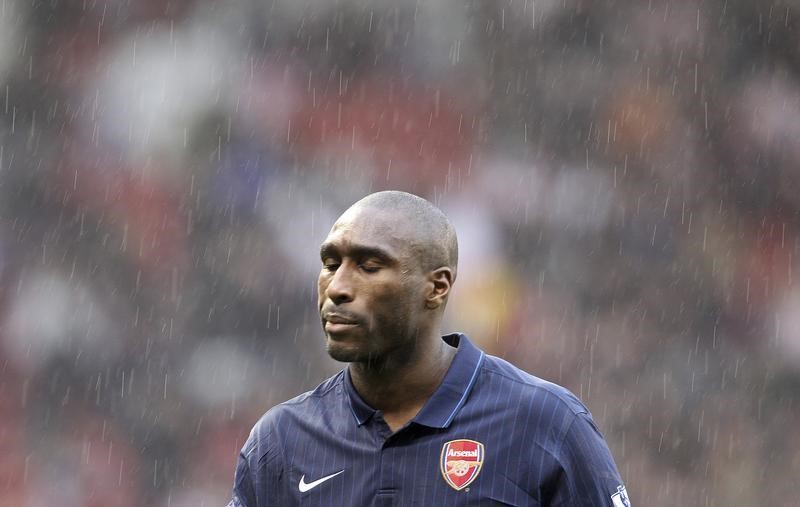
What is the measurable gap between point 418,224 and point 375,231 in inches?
4.0

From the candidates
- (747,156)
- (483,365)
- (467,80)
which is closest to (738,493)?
(747,156)

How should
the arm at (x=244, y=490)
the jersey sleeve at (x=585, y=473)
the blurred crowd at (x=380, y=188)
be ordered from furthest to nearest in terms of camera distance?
the blurred crowd at (x=380, y=188), the arm at (x=244, y=490), the jersey sleeve at (x=585, y=473)

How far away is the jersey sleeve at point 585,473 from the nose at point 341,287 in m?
0.51

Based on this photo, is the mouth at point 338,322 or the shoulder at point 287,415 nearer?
the mouth at point 338,322

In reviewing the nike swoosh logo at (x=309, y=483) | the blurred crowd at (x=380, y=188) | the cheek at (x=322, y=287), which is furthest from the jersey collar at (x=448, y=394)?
the blurred crowd at (x=380, y=188)

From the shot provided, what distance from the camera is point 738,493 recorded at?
24.6 ft

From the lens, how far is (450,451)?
8.26 ft

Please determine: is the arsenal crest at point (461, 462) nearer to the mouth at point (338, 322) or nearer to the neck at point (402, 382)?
the neck at point (402, 382)

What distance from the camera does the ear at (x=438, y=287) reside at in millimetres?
2633

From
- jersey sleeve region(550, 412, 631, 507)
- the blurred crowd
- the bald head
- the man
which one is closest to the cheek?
the man

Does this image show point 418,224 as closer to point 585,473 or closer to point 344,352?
point 344,352

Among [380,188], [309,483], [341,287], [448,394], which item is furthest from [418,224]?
[380,188]

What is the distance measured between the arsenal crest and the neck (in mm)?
136

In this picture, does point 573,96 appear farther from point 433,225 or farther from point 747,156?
point 433,225
